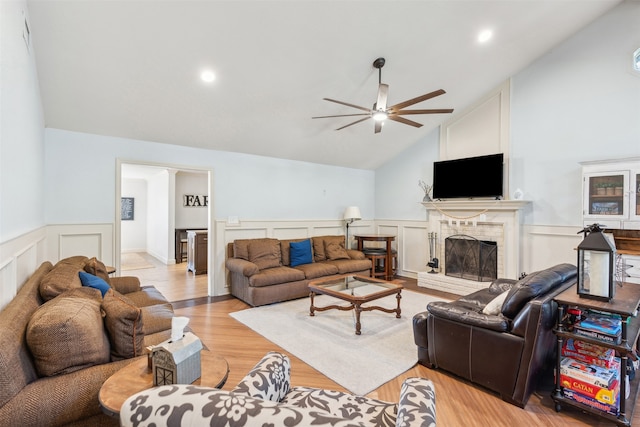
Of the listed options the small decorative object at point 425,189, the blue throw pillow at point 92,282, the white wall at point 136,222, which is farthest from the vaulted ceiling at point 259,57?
the white wall at point 136,222

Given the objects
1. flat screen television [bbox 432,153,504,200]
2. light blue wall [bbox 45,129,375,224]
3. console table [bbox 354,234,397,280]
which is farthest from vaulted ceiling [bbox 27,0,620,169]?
console table [bbox 354,234,397,280]

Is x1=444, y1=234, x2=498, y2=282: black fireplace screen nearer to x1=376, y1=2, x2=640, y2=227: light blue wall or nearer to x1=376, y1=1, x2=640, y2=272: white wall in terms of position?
x1=376, y1=1, x2=640, y2=272: white wall

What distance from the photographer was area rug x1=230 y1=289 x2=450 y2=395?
101 inches

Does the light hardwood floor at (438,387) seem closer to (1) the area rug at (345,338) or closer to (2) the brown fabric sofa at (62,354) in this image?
(1) the area rug at (345,338)

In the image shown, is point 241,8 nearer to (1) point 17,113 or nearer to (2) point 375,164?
(1) point 17,113

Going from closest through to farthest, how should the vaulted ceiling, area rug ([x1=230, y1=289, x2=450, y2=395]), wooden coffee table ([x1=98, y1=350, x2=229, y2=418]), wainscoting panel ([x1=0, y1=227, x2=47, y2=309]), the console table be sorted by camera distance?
wooden coffee table ([x1=98, y1=350, x2=229, y2=418])
wainscoting panel ([x1=0, y1=227, x2=47, y2=309])
area rug ([x1=230, y1=289, x2=450, y2=395])
the vaulted ceiling
the console table

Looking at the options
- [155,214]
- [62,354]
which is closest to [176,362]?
[62,354]

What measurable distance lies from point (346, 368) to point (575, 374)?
1.63 metres

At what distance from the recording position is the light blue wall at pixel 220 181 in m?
3.78

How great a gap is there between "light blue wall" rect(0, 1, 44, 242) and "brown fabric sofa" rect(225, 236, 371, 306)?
247 centimetres

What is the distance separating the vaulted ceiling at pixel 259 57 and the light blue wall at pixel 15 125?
23.1 inches

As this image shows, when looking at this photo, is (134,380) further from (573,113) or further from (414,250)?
(573,113)

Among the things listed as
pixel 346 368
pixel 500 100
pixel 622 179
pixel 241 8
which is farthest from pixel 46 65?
pixel 622 179

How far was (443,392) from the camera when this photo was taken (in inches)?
91.0
